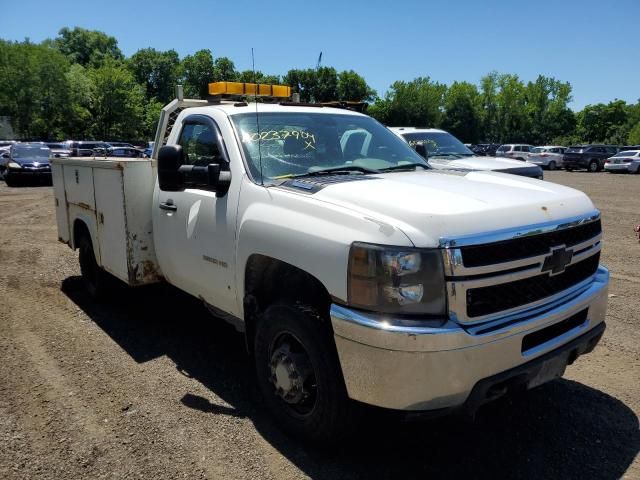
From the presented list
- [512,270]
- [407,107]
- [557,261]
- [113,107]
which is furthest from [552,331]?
[407,107]

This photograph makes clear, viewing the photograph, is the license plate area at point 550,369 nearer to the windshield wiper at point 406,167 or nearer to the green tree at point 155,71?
the windshield wiper at point 406,167

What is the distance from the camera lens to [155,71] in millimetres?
85875

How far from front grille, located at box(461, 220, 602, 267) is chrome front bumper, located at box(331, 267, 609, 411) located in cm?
31

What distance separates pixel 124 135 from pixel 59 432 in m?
54.4

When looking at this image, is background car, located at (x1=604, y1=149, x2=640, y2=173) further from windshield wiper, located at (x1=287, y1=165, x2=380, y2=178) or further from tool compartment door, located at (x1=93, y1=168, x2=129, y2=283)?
tool compartment door, located at (x1=93, y1=168, x2=129, y2=283)

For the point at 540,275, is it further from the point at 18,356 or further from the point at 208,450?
the point at 18,356

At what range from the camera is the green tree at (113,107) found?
5122cm

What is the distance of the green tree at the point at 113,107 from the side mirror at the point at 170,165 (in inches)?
2094

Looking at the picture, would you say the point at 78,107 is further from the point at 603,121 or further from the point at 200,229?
the point at 603,121

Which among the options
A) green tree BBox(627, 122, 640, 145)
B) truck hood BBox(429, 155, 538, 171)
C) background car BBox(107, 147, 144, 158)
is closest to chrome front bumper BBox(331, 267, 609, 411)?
background car BBox(107, 147, 144, 158)

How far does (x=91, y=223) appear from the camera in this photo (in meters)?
5.31

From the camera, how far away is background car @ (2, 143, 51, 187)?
20688 mm

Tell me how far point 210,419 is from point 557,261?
7.75 ft

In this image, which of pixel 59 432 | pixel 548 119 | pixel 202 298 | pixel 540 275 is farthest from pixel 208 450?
pixel 548 119
